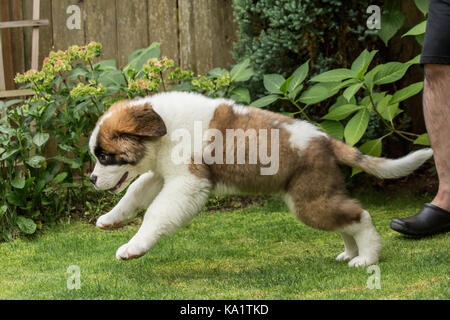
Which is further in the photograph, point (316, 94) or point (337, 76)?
point (316, 94)

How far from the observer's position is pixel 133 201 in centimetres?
413

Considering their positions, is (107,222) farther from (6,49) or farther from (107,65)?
(6,49)

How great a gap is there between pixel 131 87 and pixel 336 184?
2.22 meters

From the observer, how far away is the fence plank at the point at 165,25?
21.7ft

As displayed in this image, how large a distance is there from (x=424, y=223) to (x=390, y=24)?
6.51 feet

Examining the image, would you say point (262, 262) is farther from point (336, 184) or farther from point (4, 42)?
point (4, 42)

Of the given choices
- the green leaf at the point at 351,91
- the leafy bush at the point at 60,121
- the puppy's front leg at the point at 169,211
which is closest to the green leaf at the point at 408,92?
the green leaf at the point at 351,91

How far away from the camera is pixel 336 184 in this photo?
12.6 feet

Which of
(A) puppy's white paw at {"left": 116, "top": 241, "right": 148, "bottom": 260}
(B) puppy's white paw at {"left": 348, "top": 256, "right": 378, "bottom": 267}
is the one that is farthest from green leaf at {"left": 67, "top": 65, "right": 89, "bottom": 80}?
(B) puppy's white paw at {"left": 348, "top": 256, "right": 378, "bottom": 267}

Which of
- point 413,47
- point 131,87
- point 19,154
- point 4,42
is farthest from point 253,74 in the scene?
point 4,42

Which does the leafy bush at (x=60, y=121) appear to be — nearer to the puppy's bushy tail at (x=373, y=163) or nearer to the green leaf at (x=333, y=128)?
the green leaf at (x=333, y=128)

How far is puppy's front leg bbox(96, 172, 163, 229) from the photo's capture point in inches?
161

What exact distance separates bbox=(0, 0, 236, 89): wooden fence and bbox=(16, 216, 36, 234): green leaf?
2.01 meters

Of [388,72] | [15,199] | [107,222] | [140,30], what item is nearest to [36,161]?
[15,199]
